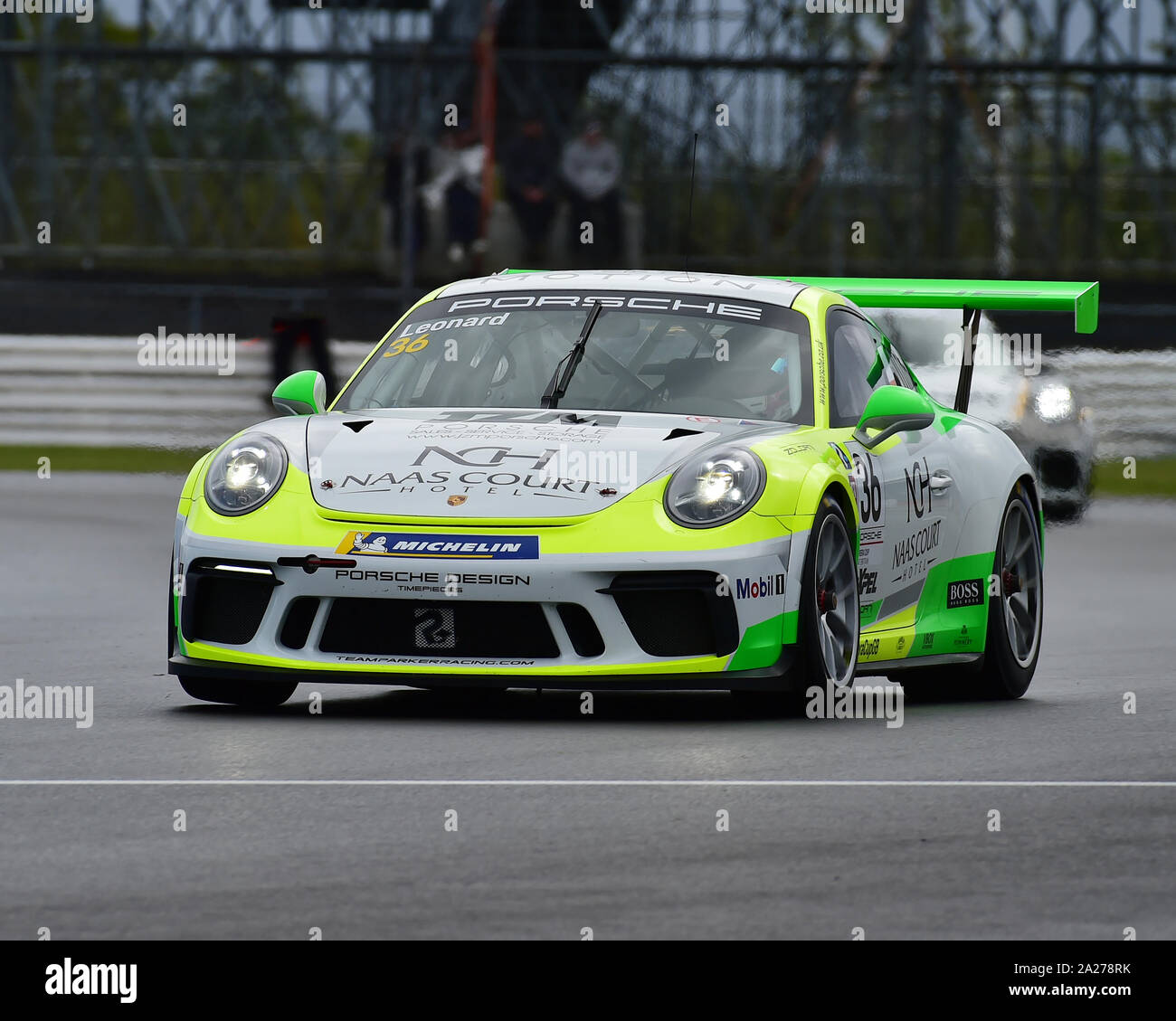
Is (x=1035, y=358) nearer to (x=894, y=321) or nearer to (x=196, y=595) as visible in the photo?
(x=894, y=321)

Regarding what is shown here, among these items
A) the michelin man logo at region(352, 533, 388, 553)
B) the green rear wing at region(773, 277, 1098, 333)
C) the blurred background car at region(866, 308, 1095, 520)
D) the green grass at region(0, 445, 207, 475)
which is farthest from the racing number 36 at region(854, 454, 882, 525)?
the green grass at region(0, 445, 207, 475)

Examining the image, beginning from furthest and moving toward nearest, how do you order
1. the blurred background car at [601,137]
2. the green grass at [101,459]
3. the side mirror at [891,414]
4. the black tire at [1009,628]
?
the blurred background car at [601,137]
the green grass at [101,459]
the black tire at [1009,628]
the side mirror at [891,414]

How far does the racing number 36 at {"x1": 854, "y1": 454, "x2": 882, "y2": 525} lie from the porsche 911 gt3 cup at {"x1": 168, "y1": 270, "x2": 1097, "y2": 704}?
2 centimetres

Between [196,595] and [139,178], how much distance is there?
24.5m

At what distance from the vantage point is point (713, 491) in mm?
8289

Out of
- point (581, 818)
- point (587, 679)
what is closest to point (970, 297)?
point (587, 679)

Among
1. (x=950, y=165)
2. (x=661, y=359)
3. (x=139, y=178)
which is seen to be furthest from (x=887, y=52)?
(x=661, y=359)

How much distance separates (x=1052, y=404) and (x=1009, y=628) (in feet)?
31.6

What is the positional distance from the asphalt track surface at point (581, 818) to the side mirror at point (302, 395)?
972 mm

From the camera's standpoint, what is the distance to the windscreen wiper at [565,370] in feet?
29.8

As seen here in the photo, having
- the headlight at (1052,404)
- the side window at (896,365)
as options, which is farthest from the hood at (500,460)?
the headlight at (1052,404)

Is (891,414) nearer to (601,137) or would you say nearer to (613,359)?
(613,359)

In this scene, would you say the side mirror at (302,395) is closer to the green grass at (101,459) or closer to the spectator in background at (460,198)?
the green grass at (101,459)
